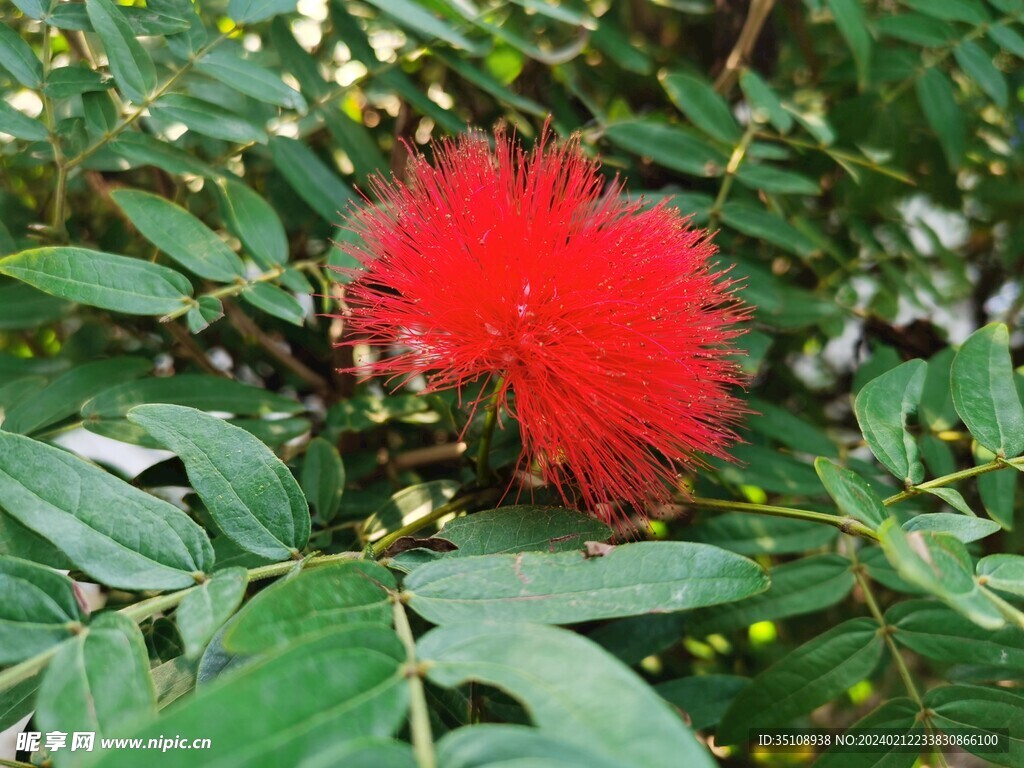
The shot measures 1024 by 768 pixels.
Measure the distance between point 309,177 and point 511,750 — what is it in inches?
31.7

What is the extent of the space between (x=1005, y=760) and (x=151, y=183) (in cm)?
133

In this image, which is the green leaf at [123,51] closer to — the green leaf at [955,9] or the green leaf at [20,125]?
the green leaf at [20,125]

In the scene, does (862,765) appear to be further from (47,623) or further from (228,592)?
(47,623)

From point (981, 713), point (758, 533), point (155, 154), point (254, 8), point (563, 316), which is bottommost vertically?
point (981, 713)

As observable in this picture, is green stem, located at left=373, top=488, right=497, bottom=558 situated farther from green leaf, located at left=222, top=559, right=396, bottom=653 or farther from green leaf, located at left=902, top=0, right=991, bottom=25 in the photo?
green leaf, located at left=902, top=0, right=991, bottom=25

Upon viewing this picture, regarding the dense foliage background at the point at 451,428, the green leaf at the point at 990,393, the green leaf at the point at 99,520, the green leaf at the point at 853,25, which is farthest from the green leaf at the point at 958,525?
the green leaf at the point at 853,25

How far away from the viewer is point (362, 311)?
2.59 ft

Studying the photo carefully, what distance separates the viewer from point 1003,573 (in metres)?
0.55

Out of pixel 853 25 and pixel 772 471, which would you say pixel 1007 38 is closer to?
pixel 853 25

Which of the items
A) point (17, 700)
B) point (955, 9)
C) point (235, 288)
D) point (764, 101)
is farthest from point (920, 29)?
point (17, 700)

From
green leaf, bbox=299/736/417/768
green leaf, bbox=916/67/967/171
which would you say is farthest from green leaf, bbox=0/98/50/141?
green leaf, bbox=916/67/967/171

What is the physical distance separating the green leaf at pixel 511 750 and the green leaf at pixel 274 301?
523 mm

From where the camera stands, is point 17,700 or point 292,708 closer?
point 292,708

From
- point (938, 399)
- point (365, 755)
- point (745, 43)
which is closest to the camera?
point (365, 755)
